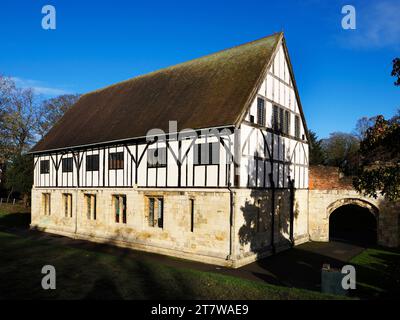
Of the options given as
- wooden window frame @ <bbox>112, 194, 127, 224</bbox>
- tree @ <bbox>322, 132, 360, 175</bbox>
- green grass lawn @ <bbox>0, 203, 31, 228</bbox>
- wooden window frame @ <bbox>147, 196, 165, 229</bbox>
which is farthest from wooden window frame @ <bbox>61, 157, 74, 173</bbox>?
tree @ <bbox>322, 132, 360, 175</bbox>

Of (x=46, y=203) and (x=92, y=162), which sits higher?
(x=92, y=162)

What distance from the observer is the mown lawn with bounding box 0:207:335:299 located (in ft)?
27.6

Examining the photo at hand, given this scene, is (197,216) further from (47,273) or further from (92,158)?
(92,158)

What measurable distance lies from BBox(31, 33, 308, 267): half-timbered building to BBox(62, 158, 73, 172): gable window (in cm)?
6

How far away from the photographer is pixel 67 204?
2217cm

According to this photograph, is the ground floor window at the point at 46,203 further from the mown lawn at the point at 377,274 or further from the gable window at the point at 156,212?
the mown lawn at the point at 377,274

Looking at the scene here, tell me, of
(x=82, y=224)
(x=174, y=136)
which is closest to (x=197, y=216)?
(x=174, y=136)

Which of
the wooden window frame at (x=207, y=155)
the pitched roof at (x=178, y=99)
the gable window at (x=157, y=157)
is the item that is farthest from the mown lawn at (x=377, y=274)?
the gable window at (x=157, y=157)

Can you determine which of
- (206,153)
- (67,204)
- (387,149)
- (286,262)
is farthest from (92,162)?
(387,149)

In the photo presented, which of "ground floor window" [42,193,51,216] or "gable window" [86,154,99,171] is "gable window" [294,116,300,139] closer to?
"gable window" [86,154,99,171]

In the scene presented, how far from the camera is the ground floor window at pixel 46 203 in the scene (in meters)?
23.7

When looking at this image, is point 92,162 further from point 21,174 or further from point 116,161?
point 21,174

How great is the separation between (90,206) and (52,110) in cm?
2420
